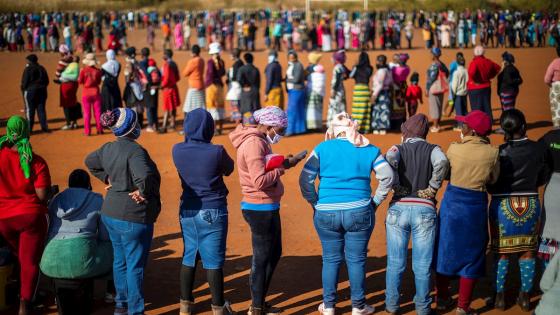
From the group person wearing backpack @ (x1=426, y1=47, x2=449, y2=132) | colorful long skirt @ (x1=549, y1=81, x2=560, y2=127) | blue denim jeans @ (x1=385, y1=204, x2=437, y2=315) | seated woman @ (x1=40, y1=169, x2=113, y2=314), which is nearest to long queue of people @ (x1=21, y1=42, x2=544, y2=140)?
person wearing backpack @ (x1=426, y1=47, x2=449, y2=132)

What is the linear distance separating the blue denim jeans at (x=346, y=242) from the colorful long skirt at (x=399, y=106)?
8.41 m

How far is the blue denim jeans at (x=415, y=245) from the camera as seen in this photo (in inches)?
239

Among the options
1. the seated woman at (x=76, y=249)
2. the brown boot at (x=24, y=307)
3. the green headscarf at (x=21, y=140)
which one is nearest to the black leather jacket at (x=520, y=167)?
the seated woman at (x=76, y=249)

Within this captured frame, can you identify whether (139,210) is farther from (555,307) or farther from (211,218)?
(555,307)

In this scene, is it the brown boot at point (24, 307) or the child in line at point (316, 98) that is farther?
the child in line at point (316, 98)

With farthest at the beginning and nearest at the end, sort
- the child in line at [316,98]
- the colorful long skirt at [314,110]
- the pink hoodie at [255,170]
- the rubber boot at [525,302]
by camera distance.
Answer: the colorful long skirt at [314,110], the child in line at [316,98], the rubber boot at [525,302], the pink hoodie at [255,170]

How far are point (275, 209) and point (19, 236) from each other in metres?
2.21

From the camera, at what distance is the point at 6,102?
63.4ft

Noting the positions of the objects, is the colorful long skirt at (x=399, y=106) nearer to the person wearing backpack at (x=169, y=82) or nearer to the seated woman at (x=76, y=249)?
the person wearing backpack at (x=169, y=82)

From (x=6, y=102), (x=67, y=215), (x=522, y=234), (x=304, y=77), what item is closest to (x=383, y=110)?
(x=304, y=77)

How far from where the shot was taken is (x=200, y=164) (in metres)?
5.92

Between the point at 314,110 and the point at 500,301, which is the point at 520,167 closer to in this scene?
the point at 500,301

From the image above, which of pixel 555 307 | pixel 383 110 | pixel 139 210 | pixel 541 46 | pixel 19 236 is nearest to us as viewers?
pixel 555 307

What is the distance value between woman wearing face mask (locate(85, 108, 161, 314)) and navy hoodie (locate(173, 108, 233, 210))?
25 cm
